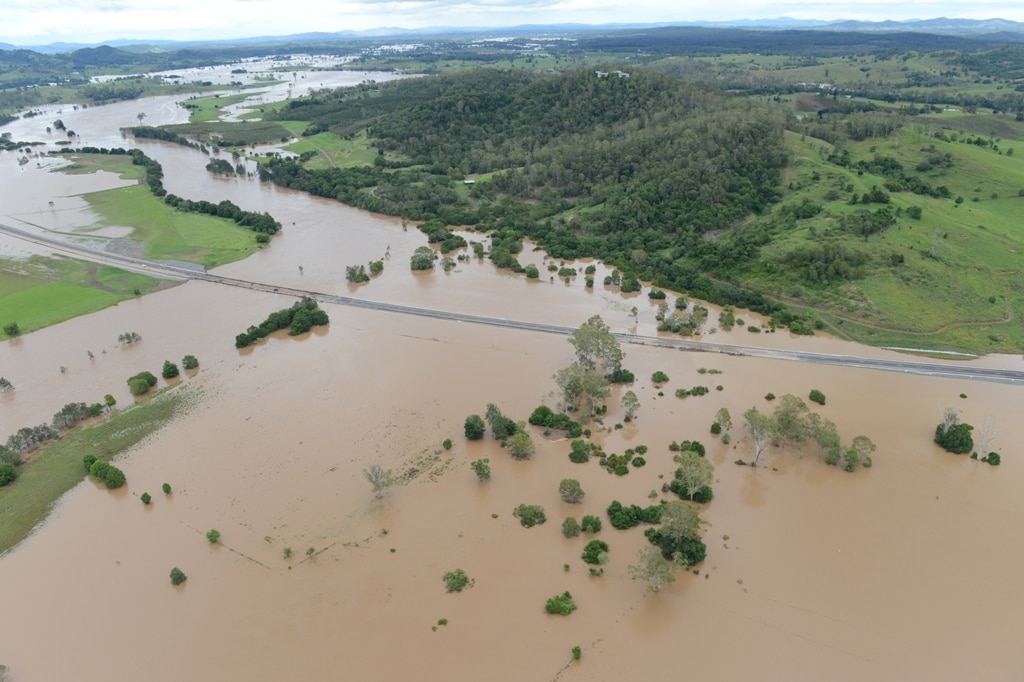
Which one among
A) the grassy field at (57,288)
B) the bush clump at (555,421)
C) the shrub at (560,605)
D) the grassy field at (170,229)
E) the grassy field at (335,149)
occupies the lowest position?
the shrub at (560,605)

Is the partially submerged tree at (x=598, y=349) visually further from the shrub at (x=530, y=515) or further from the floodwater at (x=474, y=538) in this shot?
the shrub at (x=530, y=515)

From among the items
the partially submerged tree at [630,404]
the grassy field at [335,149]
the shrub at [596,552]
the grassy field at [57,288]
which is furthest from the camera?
the grassy field at [335,149]

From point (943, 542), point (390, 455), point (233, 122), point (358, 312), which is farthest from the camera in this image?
point (233, 122)

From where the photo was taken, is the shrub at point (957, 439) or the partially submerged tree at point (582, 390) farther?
the partially submerged tree at point (582, 390)

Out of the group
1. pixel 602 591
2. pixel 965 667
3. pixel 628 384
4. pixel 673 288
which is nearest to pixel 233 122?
pixel 673 288

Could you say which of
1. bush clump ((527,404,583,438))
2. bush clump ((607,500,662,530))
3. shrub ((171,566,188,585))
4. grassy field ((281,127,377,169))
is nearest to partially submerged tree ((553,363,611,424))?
bush clump ((527,404,583,438))

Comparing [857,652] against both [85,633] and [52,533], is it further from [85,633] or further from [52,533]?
[52,533]

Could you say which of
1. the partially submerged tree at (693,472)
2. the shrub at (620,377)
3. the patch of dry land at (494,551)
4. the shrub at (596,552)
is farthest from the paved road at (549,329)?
the shrub at (596,552)
